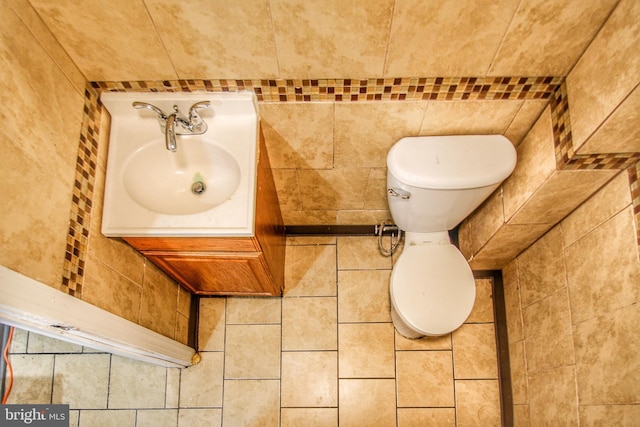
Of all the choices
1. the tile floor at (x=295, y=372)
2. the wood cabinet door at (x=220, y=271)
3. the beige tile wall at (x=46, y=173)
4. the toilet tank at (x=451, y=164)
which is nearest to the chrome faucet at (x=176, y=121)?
the beige tile wall at (x=46, y=173)

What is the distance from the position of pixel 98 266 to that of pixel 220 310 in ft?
3.36

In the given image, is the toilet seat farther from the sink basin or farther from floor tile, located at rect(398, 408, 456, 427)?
the sink basin

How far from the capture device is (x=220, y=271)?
1.63m

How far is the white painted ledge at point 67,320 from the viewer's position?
3.25 feet

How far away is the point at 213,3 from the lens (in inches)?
43.9

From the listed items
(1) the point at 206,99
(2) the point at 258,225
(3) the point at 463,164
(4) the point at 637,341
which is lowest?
(4) the point at 637,341

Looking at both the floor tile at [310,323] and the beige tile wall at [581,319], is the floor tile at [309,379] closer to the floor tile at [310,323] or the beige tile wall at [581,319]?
the floor tile at [310,323]

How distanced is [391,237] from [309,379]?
0.94 metres

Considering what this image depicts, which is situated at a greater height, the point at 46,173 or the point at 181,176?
the point at 181,176

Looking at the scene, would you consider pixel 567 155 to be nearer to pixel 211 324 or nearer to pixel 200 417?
pixel 211 324

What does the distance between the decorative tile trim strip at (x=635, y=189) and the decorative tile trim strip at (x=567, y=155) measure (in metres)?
0.02

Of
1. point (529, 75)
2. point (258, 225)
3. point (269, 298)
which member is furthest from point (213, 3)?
point (269, 298)

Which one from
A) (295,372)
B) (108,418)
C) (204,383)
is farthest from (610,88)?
(108,418)

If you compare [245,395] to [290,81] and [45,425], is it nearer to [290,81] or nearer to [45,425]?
[45,425]
